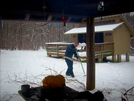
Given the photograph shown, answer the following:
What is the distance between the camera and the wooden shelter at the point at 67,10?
3682mm

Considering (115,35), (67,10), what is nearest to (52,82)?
(67,10)

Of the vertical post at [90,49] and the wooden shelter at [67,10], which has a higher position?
the wooden shelter at [67,10]

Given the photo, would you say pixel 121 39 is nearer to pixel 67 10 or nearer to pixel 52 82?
pixel 67 10

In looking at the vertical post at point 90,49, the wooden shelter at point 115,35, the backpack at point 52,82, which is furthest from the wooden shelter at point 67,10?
the wooden shelter at point 115,35

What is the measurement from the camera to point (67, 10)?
4.50 m

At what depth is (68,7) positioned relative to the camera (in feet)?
14.4

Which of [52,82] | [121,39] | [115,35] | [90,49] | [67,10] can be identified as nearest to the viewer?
[52,82]

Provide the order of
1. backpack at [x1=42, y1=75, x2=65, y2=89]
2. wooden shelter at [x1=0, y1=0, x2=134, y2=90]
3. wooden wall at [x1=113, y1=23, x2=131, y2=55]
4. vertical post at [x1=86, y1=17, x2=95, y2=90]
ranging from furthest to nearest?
wooden wall at [x1=113, y1=23, x2=131, y2=55], vertical post at [x1=86, y1=17, x2=95, y2=90], wooden shelter at [x1=0, y1=0, x2=134, y2=90], backpack at [x1=42, y1=75, x2=65, y2=89]

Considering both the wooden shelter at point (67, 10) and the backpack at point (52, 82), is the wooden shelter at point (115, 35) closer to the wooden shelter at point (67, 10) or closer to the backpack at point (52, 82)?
the wooden shelter at point (67, 10)

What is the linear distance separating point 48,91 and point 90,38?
256cm

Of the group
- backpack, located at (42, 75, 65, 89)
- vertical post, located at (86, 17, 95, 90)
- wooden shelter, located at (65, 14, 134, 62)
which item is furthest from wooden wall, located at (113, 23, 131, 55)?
backpack, located at (42, 75, 65, 89)

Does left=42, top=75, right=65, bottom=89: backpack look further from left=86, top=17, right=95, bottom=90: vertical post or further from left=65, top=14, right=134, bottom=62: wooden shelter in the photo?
left=65, top=14, right=134, bottom=62: wooden shelter

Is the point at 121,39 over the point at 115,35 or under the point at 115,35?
under

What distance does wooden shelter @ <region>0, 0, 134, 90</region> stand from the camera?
368 cm
